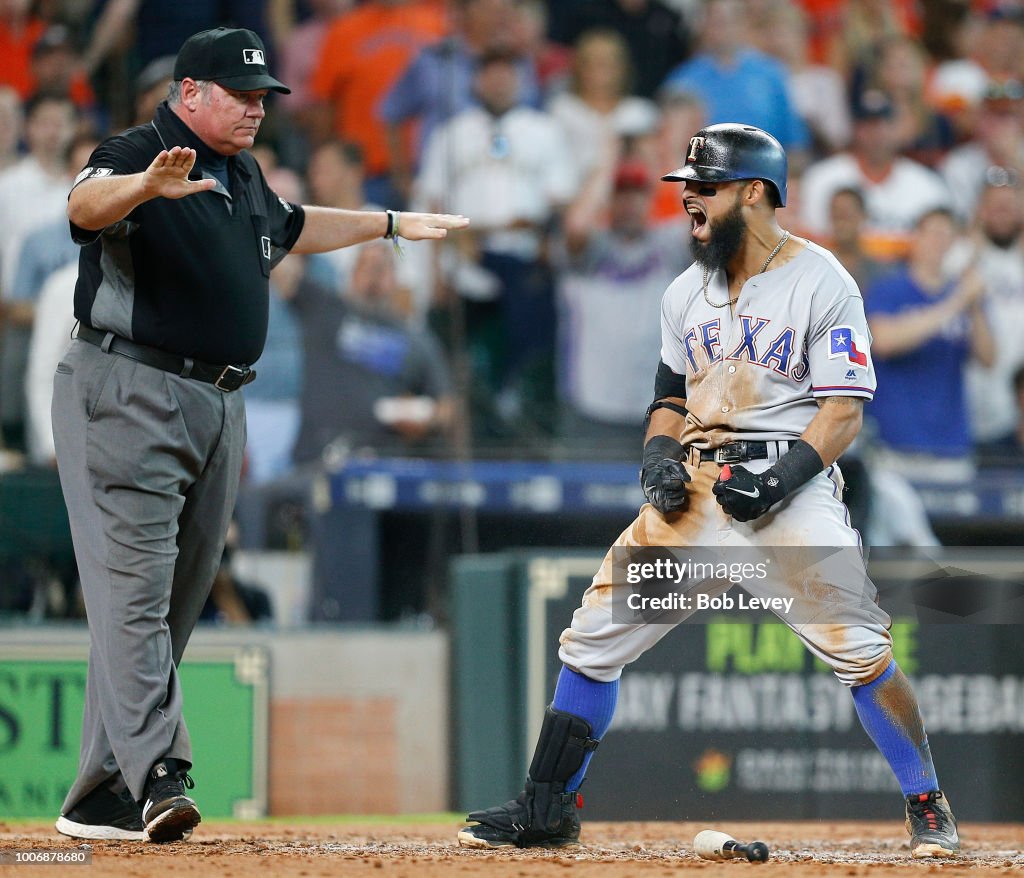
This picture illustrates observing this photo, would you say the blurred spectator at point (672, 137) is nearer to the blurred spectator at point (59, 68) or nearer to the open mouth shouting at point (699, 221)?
the blurred spectator at point (59, 68)

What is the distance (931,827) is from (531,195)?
464 cm

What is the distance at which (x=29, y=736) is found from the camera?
6535 mm

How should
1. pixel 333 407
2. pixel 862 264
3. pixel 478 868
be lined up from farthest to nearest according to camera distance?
pixel 862 264
pixel 333 407
pixel 478 868

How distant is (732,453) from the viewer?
4.22 m

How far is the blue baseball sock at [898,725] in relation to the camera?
13.5 ft

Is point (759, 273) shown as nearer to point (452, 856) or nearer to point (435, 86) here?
point (452, 856)

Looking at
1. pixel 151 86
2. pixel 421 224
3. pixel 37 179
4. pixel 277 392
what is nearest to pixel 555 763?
pixel 421 224

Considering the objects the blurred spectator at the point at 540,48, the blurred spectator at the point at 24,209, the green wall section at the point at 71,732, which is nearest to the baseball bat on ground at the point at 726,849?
the green wall section at the point at 71,732

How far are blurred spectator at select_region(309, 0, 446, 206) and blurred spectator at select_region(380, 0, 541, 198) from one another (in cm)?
6

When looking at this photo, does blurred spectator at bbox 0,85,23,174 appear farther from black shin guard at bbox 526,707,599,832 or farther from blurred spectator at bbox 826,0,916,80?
black shin guard at bbox 526,707,599,832

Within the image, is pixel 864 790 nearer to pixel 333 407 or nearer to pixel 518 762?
pixel 518 762

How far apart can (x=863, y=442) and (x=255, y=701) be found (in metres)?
3.10

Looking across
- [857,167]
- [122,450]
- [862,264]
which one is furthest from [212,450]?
[857,167]

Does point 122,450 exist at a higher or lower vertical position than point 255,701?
higher
